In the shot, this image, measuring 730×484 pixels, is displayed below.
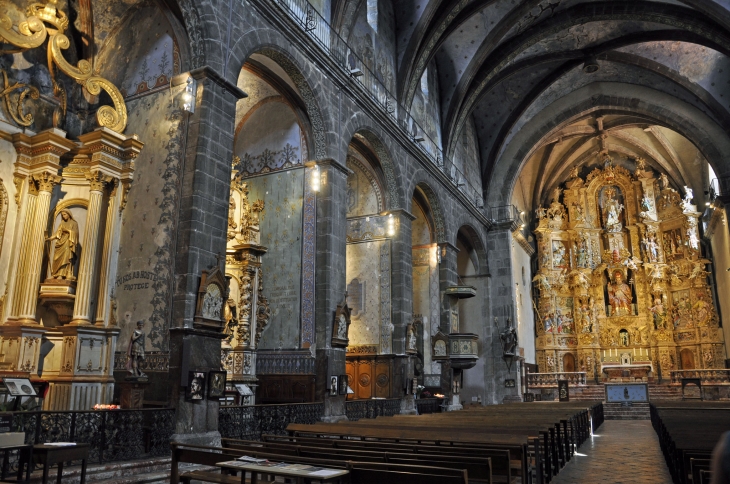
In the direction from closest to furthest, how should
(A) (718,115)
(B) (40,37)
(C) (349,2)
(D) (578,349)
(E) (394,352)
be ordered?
(B) (40,37)
(C) (349,2)
(E) (394,352)
(A) (718,115)
(D) (578,349)

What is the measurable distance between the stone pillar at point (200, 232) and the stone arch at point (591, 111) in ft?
58.5

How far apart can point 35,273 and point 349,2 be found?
29.7ft

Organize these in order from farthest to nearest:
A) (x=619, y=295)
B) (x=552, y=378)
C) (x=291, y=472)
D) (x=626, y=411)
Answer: (x=619, y=295) → (x=552, y=378) → (x=626, y=411) → (x=291, y=472)

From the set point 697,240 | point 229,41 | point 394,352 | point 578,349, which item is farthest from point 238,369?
point 697,240

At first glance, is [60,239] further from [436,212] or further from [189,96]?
[436,212]

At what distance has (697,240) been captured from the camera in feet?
95.0

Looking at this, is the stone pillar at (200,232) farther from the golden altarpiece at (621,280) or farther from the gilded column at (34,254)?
the golden altarpiece at (621,280)

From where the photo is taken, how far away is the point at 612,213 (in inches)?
1265

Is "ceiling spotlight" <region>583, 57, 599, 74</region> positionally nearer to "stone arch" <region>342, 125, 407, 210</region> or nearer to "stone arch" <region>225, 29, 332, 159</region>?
"stone arch" <region>342, 125, 407, 210</region>

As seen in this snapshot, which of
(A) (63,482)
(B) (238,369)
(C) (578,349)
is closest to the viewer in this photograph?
(A) (63,482)

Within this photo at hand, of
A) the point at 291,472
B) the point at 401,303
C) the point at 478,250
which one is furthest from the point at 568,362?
the point at 291,472

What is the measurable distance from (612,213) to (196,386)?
94.5ft

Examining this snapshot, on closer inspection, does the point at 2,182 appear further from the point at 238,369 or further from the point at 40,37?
the point at 238,369

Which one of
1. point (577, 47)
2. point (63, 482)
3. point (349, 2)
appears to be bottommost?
point (63, 482)
